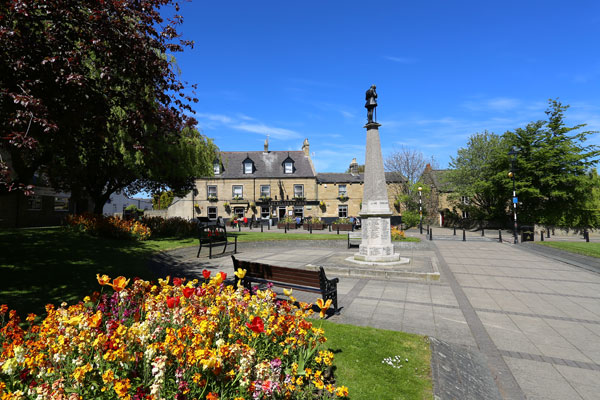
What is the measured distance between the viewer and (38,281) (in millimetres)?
6203

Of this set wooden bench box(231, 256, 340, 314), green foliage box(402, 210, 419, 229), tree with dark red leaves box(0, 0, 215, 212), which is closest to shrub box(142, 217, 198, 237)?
tree with dark red leaves box(0, 0, 215, 212)

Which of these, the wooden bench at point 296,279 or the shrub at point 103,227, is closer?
the wooden bench at point 296,279

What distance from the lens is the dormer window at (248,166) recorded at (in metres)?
38.1

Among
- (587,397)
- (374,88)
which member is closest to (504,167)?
(374,88)

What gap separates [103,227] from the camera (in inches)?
530

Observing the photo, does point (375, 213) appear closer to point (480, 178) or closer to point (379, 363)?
point (379, 363)

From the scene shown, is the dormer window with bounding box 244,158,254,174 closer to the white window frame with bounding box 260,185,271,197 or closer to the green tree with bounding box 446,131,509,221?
the white window frame with bounding box 260,185,271,197

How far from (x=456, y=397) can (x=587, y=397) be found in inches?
67.5

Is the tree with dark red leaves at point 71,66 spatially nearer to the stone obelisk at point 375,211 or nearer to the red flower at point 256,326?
the red flower at point 256,326

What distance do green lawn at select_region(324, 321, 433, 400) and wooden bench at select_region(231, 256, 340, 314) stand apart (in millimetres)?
974

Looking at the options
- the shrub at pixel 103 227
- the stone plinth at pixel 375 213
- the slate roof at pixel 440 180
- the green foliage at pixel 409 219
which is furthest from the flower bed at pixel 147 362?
the slate roof at pixel 440 180

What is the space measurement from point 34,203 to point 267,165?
24435 mm

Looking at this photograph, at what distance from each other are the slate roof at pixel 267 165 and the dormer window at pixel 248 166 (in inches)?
18.8

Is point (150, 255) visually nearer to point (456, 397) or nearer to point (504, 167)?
point (456, 397)
